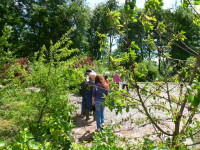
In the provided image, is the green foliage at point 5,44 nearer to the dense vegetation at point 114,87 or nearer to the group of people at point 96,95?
the dense vegetation at point 114,87

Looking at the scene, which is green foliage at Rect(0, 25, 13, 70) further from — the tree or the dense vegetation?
the tree

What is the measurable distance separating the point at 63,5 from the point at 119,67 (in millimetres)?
30125

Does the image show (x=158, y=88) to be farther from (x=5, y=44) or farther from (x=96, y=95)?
(x=96, y=95)

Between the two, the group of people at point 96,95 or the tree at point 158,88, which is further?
the group of people at point 96,95

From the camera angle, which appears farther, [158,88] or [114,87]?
[114,87]

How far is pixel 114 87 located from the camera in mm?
2248

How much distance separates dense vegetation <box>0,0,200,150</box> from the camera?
6.09ft

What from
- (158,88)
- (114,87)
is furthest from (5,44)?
(158,88)

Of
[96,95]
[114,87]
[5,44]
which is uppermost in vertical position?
[5,44]

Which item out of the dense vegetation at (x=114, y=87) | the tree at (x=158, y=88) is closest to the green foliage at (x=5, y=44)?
the dense vegetation at (x=114, y=87)

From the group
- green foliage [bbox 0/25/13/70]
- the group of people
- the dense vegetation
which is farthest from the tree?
green foliage [bbox 0/25/13/70]

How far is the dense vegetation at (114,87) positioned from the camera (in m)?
1.86

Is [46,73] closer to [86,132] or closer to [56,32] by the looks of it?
[86,132]

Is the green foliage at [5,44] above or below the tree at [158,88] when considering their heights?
above
